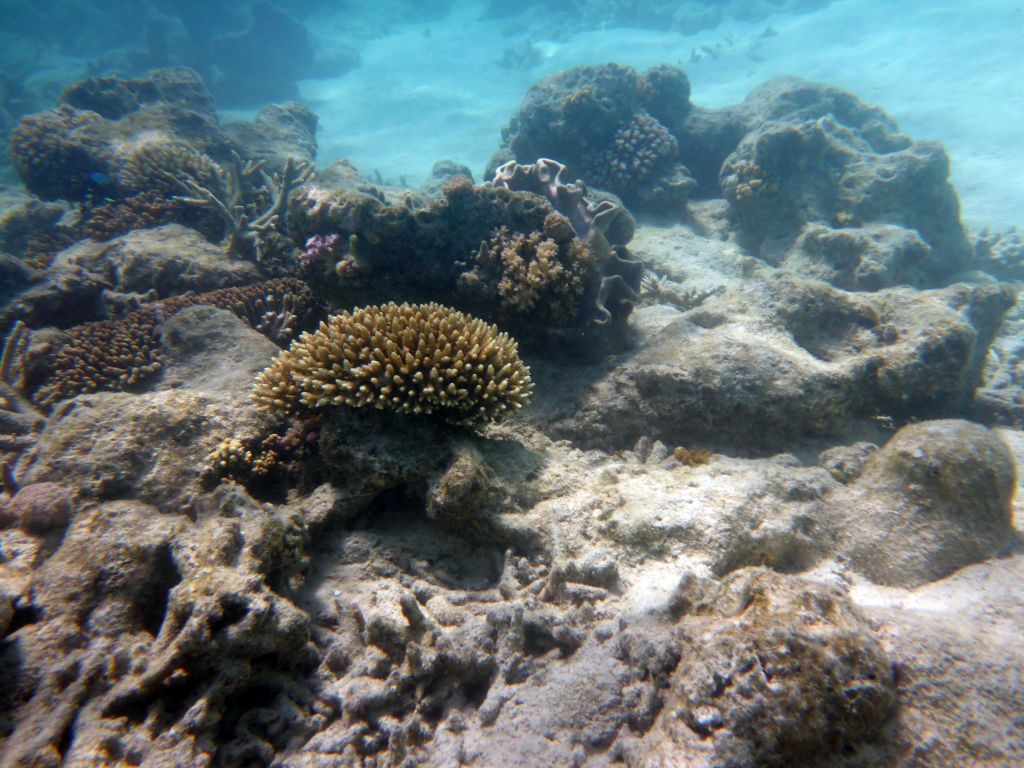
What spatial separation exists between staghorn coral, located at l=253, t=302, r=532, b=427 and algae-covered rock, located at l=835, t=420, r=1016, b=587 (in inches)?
117

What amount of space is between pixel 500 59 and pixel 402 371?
123ft

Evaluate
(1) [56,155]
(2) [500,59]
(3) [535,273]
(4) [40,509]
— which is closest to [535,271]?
(3) [535,273]

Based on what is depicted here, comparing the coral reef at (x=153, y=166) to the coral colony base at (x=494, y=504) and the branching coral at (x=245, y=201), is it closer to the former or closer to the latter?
the branching coral at (x=245, y=201)

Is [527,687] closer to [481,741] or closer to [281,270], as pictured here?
[481,741]

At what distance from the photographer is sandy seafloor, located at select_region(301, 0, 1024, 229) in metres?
17.3

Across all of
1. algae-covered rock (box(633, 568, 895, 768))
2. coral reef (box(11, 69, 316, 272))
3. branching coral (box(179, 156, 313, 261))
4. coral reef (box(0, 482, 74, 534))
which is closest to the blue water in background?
coral reef (box(11, 69, 316, 272))

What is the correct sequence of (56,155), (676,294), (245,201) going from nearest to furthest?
(676,294) < (245,201) < (56,155)

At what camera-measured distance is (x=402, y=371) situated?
380 cm

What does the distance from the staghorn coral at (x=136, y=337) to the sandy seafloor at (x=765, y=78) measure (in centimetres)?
1613

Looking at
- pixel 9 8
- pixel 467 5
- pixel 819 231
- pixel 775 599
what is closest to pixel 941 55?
pixel 819 231

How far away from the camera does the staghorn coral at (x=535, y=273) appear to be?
518 centimetres

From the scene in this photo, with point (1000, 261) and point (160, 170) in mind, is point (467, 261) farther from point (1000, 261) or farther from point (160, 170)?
point (1000, 261)

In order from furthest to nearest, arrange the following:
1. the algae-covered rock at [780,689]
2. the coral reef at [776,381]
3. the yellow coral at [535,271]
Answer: the yellow coral at [535,271] < the coral reef at [776,381] < the algae-covered rock at [780,689]

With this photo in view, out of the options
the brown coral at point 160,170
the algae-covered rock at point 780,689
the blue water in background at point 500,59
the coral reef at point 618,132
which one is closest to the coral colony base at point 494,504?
the algae-covered rock at point 780,689
